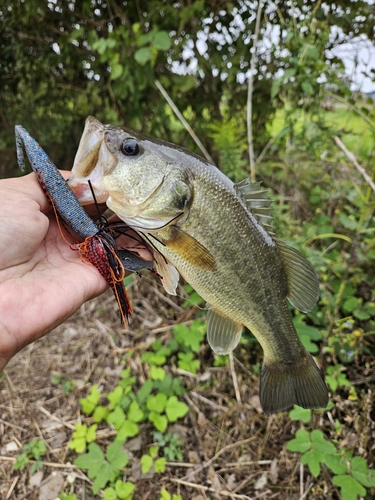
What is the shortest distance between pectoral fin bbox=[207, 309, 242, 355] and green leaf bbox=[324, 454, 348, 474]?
2.87 feet

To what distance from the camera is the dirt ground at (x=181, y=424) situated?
87.1 inches

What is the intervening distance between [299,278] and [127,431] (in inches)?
59.2

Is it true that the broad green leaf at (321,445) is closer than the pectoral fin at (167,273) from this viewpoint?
No

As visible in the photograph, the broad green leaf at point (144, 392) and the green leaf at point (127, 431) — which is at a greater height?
the broad green leaf at point (144, 392)

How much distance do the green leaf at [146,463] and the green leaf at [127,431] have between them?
0.16 m

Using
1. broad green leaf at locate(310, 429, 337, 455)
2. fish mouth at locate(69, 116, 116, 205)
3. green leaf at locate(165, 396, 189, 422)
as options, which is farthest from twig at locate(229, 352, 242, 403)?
fish mouth at locate(69, 116, 116, 205)

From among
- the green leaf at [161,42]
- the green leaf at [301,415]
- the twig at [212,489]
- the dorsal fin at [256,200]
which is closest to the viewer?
the dorsal fin at [256,200]

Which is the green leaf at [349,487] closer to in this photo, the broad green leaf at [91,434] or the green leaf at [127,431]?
the green leaf at [127,431]

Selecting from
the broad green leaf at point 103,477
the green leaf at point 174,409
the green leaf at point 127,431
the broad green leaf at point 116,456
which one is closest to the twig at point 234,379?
the green leaf at point 174,409

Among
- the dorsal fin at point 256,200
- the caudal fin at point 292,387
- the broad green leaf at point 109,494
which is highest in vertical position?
the dorsal fin at point 256,200

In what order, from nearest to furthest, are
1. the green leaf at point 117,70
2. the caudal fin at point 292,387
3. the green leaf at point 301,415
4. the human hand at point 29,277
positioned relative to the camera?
the human hand at point 29,277
the caudal fin at point 292,387
the green leaf at point 301,415
the green leaf at point 117,70

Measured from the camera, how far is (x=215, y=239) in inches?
61.7

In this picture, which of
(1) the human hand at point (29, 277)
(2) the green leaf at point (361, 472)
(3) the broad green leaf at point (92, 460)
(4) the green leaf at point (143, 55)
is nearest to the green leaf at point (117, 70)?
(4) the green leaf at point (143, 55)

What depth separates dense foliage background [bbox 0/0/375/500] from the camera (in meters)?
2.22
